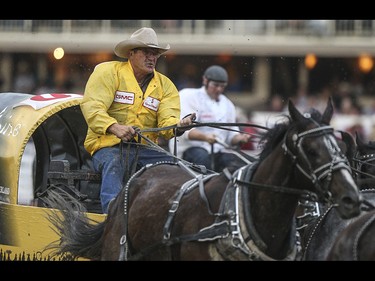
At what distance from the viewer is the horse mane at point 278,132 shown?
5699mm

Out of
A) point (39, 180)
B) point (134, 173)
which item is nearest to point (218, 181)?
point (134, 173)

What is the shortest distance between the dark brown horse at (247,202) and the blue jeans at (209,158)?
13.0 feet

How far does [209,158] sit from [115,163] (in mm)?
3536

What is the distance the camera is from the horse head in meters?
5.38

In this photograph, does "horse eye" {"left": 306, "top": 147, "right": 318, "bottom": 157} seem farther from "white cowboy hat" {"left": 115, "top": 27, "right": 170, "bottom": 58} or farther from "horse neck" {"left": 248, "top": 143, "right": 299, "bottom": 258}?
"white cowboy hat" {"left": 115, "top": 27, "right": 170, "bottom": 58}

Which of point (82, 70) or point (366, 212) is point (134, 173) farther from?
point (82, 70)

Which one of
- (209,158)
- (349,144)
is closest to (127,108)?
(349,144)

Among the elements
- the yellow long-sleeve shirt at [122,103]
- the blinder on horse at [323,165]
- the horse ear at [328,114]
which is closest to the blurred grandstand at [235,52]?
the yellow long-sleeve shirt at [122,103]

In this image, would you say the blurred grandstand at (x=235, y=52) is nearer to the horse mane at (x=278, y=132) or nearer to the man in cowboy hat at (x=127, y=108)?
the man in cowboy hat at (x=127, y=108)

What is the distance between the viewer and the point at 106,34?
101 ft

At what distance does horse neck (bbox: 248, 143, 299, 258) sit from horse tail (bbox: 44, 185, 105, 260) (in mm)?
1690

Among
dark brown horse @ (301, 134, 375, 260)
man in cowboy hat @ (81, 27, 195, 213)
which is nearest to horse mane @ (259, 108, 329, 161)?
dark brown horse @ (301, 134, 375, 260)
